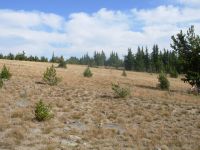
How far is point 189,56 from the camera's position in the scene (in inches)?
1535

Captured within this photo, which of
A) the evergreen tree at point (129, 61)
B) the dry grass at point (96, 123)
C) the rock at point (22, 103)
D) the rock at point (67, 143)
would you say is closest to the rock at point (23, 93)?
the dry grass at point (96, 123)

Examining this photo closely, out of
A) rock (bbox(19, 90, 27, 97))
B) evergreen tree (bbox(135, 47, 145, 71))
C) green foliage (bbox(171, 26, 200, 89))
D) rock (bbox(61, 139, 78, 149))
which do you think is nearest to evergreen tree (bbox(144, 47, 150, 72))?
evergreen tree (bbox(135, 47, 145, 71))

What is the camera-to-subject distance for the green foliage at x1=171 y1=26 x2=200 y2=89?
3778cm

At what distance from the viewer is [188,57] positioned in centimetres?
3903

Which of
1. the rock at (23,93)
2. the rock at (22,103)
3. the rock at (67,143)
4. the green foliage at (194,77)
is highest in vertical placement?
the green foliage at (194,77)

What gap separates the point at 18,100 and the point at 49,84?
979 centimetres

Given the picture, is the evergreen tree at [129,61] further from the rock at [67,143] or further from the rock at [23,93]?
the rock at [67,143]

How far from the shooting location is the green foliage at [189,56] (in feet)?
124

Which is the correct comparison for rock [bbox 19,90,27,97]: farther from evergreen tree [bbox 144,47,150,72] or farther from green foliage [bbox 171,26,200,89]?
evergreen tree [bbox 144,47,150,72]

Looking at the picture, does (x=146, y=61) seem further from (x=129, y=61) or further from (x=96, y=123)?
(x=96, y=123)

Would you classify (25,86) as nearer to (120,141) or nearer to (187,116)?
(187,116)

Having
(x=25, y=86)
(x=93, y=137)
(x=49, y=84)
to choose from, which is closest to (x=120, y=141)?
(x=93, y=137)

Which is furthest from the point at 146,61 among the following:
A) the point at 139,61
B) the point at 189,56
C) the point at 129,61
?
the point at 189,56

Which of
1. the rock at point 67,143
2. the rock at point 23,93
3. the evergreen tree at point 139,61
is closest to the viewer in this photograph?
the rock at point 67,143
